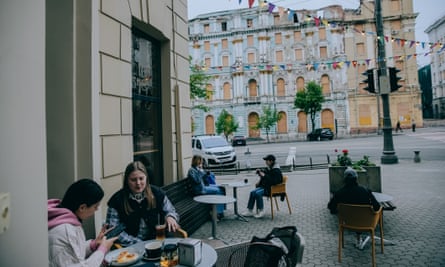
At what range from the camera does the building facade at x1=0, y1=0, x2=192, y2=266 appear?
1.26 meters

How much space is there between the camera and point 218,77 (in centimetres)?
4272

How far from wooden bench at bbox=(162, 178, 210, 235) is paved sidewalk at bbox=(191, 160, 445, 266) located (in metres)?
0.22

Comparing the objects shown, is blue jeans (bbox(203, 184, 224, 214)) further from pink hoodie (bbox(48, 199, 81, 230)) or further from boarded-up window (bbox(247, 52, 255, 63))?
boarded-up window (bbox(247, 52, 255, 63))

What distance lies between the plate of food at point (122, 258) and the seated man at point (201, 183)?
3.42 m

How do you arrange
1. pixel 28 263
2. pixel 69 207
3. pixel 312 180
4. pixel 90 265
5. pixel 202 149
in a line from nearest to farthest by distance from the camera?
pixel 28 263
pixel 90 265
pixel 69 207
pixel 312 180
pixel 202 149

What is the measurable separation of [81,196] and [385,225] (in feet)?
18.1

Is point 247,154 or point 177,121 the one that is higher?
point 177,121

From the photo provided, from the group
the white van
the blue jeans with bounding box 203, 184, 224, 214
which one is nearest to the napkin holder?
the blue jeans with bounding box 203, 184, 224, 214

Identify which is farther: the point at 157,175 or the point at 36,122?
the point at 157,175

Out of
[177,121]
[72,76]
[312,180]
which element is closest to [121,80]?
[72,76]

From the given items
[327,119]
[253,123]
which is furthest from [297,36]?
[253,123]

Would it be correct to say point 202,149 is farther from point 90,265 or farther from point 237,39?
point 237,39

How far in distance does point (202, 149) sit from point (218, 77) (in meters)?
28.1

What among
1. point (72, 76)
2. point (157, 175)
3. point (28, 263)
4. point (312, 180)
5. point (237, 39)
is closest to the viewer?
point (28, 263)
